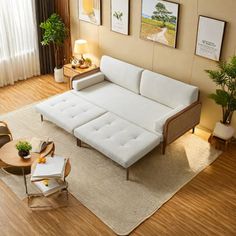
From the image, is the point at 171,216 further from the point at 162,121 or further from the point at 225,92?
the point at 225,92

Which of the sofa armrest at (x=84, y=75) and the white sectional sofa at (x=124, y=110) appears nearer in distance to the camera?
the white sectional sofa at (x=124, y=110)

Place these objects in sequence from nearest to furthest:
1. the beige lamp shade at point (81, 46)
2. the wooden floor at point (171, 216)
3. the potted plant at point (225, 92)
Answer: the wooden floor at point (171, 216) → the potted plant at point (225, 92) → the beige lamp shade at point (81, 46)

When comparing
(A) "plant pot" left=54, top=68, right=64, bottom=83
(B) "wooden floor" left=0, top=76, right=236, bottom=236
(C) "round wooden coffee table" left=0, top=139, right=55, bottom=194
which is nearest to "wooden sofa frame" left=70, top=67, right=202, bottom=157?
(B) "wooden floor" left=0, top=76, right=236, bottom=236

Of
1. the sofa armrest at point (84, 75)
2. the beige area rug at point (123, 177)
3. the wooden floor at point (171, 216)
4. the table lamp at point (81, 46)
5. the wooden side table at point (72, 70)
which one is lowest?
the wooden floor at point (171, 216)

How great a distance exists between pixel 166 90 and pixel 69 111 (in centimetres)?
156

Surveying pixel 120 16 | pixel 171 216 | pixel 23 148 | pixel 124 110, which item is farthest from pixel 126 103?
pixel 171 216

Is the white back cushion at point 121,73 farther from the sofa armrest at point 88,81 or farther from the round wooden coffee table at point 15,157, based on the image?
the round wooden coffee table at point 15,157

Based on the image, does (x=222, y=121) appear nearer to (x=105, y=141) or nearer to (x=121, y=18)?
(x=105, y=141)

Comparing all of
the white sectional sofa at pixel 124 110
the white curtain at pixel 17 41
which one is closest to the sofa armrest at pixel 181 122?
the white sectional sofa at pixel 124 110

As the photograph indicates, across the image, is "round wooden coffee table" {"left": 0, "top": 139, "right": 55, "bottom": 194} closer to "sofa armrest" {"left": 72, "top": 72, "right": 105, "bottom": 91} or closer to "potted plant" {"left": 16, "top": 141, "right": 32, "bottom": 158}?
"potted plant" {"left": 16, "top": 141, "right": 32, "bottom": 158}

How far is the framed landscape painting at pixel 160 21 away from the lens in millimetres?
5614

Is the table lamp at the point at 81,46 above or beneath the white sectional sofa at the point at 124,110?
above

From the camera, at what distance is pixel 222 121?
5.54m

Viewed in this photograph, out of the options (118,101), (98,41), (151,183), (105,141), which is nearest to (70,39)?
(98,41)
